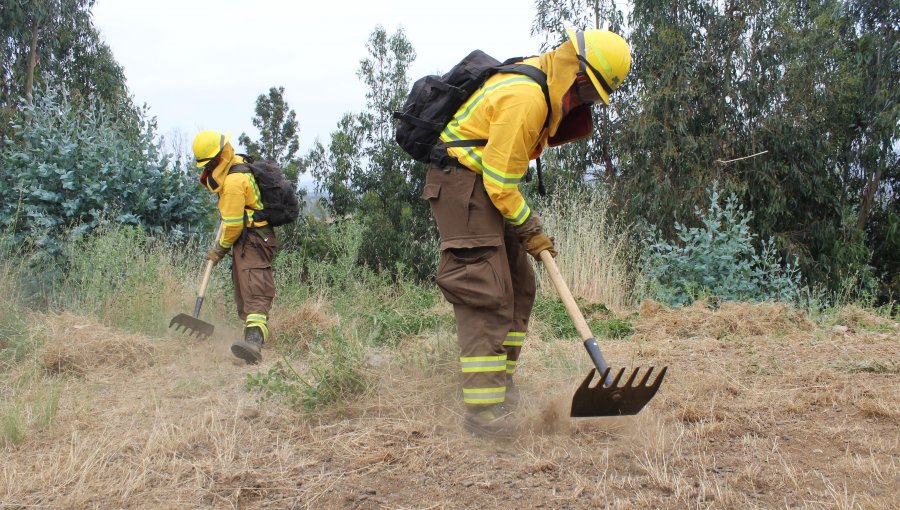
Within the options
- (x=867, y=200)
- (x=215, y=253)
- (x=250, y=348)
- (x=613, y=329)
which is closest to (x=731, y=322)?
(x=613, y=329)

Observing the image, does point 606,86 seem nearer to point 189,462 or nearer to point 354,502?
point 354,502

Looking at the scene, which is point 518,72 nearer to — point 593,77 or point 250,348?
point 593,77

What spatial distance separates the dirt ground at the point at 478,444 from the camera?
279 cm

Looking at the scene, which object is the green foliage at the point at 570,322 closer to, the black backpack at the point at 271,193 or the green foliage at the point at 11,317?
the black backpack at the point at 271,193

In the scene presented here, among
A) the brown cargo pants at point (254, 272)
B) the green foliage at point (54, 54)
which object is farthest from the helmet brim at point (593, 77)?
the green foliage at point (54, 54)

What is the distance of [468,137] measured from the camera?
3.41 meters

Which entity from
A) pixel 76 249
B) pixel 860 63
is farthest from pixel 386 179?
pixel 860 63

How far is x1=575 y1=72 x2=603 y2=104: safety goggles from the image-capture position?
326cm

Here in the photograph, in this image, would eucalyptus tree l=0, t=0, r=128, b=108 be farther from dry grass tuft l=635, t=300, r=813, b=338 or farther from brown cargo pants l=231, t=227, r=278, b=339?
dry grass tuft l=635, t=300, r=813, b=338

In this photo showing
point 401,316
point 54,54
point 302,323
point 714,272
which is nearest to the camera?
point 401,316

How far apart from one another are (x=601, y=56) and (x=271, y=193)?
3619 mm

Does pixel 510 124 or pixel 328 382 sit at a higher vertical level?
pixel 510 124

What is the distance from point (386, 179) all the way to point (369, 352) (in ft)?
16.8

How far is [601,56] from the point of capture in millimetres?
3184
